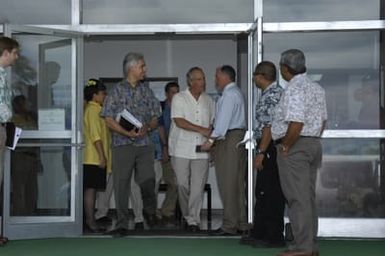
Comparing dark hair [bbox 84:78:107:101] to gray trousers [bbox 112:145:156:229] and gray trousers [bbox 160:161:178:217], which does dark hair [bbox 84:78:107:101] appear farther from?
gray trousers [bbox 160:161:178:217]

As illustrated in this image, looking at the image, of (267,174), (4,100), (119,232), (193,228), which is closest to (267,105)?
(267,174)

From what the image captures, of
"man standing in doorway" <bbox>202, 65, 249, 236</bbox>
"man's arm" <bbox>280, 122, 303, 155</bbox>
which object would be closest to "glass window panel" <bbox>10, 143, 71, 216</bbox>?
"man standing in doorway" <bbox>202, 65, 249, 236</bbox>

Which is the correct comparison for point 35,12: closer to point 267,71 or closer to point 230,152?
point 230,152

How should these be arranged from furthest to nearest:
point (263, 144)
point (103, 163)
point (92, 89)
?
point (92, 89), point (103, 163), point (263, 144)

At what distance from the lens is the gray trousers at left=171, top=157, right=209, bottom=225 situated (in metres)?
7.73

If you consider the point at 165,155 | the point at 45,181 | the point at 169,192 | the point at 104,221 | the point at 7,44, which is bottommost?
the point at 104,221

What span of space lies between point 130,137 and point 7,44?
1.41 m

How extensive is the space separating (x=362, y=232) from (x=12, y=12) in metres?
4.05

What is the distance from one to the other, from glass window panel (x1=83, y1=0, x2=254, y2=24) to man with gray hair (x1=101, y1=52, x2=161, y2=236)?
825 mm

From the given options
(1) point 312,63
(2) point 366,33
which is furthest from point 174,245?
(2) point 366,33

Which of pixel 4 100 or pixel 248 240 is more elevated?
pixel 4 100

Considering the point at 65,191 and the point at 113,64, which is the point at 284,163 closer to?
the point at 65,191

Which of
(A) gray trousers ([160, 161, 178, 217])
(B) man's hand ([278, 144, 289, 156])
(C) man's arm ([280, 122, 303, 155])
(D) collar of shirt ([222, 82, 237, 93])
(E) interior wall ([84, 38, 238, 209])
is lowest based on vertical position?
(A) gray trousers ([160, 161, 178, 217])

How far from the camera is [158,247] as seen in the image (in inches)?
267
